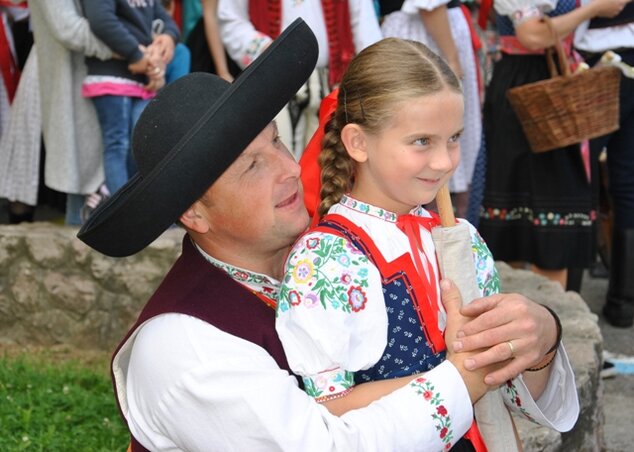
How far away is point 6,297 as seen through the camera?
15.3 feet

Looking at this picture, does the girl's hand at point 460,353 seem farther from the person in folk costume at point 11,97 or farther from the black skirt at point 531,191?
the person in folk costume at point 11,97

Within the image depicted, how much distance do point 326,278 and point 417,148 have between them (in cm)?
32

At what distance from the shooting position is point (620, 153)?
485 cm

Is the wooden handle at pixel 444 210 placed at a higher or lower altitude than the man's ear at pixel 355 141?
lower

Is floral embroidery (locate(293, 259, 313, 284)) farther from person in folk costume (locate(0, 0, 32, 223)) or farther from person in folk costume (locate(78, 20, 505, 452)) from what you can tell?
person in folk costume (locate(0, 0, 32, 223))

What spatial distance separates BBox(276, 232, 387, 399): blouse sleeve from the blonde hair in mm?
220

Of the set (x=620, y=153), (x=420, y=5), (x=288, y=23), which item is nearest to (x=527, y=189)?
(x=620, y=153)

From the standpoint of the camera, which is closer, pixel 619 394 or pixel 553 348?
pixel 553 348

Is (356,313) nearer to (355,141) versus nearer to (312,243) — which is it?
(312,243)

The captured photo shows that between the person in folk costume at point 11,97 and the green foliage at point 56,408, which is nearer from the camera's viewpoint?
the green foliage at point 56,408

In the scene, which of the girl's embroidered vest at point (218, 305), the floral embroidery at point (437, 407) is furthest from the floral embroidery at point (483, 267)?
the girl's embroidered vest at point (218, 305)

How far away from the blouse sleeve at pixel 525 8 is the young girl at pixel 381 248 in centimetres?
236

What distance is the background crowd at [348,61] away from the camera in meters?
4.50

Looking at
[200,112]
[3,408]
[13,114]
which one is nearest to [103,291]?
[3,408]
